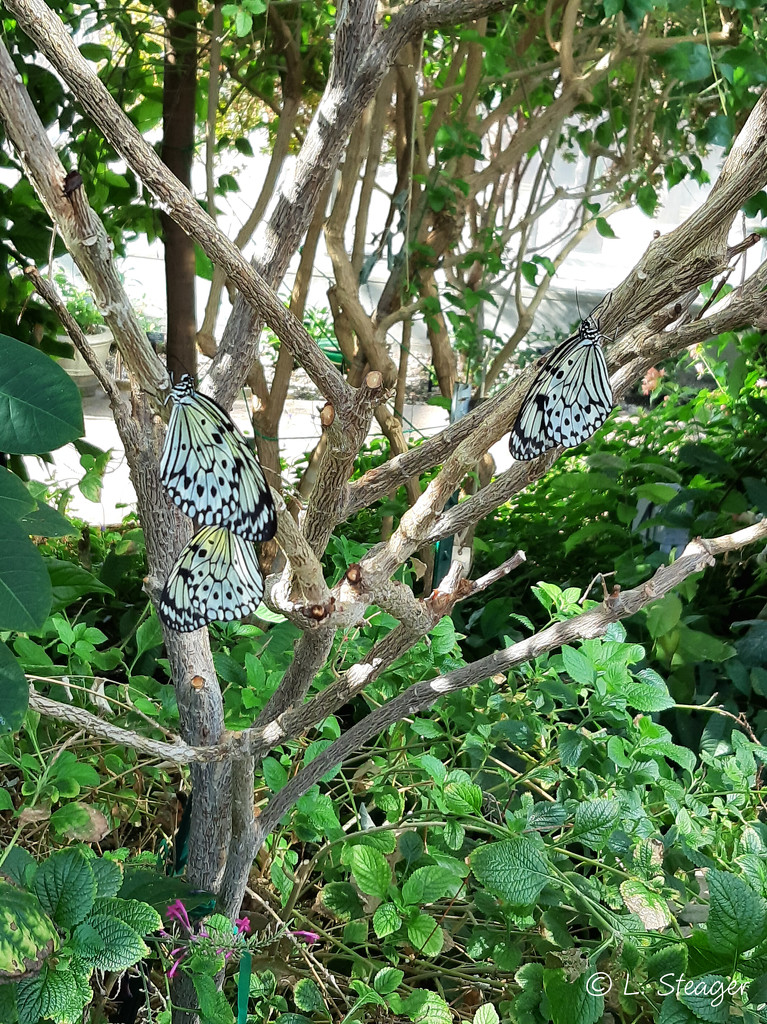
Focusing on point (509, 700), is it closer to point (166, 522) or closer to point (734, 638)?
point (166, 522)

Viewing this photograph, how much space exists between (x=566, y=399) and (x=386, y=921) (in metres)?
0.46

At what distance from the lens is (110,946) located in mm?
569

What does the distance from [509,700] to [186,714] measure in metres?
0.39

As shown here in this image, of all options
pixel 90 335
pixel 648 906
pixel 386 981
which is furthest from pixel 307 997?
pixel 90 335

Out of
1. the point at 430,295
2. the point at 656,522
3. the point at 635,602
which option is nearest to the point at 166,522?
the point at 635,602

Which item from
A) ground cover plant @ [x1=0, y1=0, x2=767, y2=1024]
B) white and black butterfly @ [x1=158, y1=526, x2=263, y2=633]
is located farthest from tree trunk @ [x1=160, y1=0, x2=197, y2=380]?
white and black butterfly @ [x1=158, y1=526, x2=263, y2=633]

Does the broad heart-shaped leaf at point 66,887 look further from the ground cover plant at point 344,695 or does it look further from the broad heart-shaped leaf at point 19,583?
the broad heart-shaped leaf at point 19,583

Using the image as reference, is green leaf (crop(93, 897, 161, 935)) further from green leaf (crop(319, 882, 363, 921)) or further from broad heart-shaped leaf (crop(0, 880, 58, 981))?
green leaf (crop(319, 882, 363, 921))

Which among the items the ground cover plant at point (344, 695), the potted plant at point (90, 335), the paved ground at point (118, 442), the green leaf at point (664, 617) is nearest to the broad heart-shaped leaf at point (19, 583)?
the ground cover plant at point (344, 695)

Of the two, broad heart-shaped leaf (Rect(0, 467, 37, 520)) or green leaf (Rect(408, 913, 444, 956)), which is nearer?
broad heart-shaped leaf (Rect(0, 467, 37, 520))

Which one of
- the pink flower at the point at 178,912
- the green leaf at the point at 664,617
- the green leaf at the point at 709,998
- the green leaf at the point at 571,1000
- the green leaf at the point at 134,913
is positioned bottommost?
the green leaf at the point at 709,998

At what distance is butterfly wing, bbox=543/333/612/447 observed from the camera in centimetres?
47

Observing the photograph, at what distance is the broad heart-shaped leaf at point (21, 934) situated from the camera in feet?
1.76

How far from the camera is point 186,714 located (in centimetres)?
67
